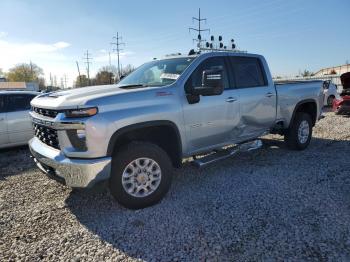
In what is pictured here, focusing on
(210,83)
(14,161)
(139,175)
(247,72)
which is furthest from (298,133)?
(14,161)

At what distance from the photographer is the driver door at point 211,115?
4.59 m

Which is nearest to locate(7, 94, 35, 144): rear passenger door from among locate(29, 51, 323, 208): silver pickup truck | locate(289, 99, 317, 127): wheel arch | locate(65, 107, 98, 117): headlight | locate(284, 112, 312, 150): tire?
locate(29, 51, 323, 208): silver pickup truck

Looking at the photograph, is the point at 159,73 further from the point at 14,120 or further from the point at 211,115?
the point at 14,120

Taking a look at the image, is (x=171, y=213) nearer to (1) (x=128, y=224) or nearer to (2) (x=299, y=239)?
(1) (x=128, y=224)

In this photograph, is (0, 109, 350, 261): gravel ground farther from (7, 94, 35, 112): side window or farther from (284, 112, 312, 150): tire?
(7, 94, 35, 112): side window

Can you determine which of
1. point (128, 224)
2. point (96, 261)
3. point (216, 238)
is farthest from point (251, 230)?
point (96, 261)

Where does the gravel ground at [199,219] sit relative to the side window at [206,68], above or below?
below

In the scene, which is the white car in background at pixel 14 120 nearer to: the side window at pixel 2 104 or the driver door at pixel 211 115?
the side window at pixel 2 104

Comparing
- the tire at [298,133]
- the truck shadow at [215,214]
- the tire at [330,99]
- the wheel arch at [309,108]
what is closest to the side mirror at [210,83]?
the truck shadow at [215,214]

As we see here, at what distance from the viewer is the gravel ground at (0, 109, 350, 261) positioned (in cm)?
320

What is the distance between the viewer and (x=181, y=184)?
5.11 metres

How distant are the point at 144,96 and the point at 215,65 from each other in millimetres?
1614

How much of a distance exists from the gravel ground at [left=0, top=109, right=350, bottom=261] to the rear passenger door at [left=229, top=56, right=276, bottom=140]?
771 mm

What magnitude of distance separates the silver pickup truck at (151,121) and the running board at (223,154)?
32 mm
